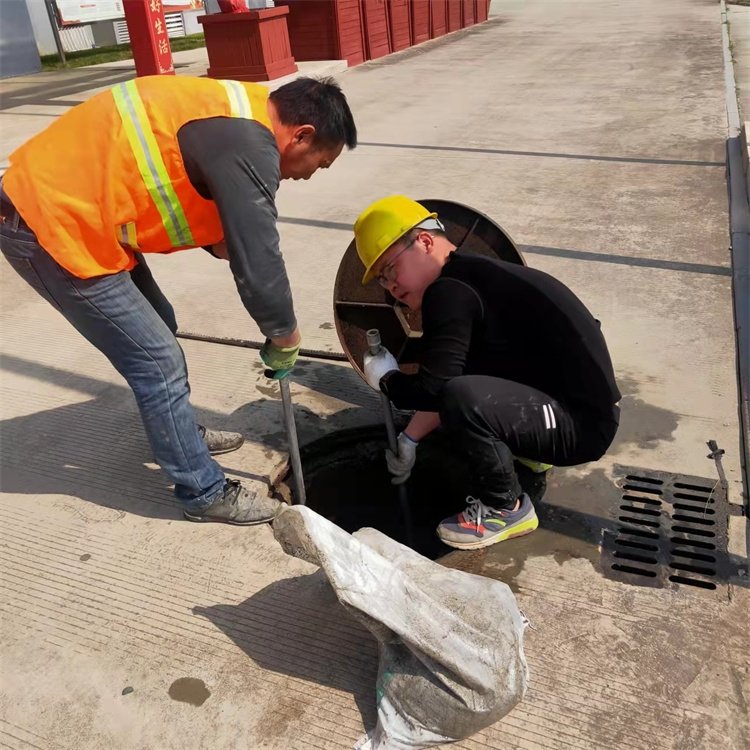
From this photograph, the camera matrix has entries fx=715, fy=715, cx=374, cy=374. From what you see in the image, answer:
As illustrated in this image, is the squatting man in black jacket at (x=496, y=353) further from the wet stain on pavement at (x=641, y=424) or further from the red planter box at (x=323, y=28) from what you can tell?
the red planter box at (x=323, y=28)

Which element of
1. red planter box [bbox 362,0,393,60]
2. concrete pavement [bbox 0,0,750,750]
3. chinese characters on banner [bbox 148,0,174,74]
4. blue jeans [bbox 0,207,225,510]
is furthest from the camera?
red planter box [bbox 362,0,393,60]

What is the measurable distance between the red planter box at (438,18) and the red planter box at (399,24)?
5.29 ft

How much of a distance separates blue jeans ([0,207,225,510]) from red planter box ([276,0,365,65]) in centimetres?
1188

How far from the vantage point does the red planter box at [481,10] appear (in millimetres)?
20484

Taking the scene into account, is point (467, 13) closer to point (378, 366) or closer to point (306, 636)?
point (378, 366)

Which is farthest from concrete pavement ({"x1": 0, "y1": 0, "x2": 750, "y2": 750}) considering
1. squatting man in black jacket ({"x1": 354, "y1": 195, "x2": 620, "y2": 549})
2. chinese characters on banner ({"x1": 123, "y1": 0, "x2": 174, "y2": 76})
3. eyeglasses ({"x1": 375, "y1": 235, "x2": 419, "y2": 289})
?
chinese characters on banner ({"x1": 123, "y1": 0, "x2": 174, "y2": 76})

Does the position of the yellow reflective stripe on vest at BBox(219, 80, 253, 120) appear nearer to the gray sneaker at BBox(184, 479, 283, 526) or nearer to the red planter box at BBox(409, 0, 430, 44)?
the gray sneaker at BBox(184, 479, 283, 526)

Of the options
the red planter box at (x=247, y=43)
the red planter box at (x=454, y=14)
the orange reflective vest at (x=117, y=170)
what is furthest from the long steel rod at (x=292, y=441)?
the red planter box at (x=454, y=14)

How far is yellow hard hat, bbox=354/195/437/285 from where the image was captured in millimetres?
2246

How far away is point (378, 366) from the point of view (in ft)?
8.57

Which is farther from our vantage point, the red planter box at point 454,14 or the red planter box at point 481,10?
the red planter box at point 481,10

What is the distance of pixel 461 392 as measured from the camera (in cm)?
228

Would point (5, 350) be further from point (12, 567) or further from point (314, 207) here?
point (314, 207)

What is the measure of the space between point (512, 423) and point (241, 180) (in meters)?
1.11
